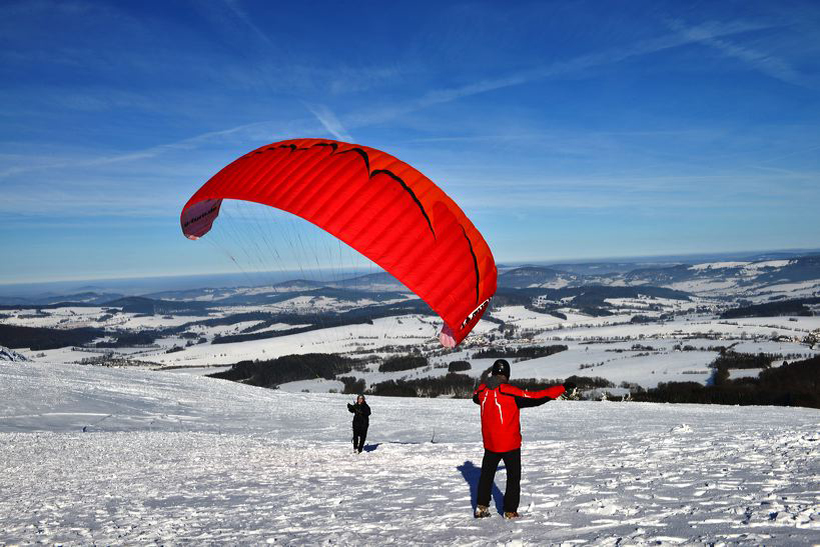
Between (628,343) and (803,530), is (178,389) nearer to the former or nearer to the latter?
(803,530)

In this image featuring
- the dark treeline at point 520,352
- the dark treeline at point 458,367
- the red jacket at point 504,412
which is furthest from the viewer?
the dark treeline at point 520,352

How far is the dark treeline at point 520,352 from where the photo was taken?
10231cm

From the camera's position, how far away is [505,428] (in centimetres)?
621

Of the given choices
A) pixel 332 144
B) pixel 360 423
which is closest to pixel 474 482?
pixel 360 423

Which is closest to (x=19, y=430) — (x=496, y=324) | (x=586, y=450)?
(x=586, y=450)

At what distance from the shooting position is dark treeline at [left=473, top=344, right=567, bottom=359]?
102312 mm

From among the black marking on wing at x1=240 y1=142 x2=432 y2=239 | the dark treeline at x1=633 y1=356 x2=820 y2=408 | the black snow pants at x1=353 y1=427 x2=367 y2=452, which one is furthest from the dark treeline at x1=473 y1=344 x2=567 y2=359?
the black marking on wing at x1=240 y1=142 x2=432 y2=239

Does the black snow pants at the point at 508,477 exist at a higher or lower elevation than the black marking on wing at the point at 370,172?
lower

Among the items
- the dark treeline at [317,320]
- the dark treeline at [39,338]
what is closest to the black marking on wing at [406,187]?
the dark treeline at [317,320]

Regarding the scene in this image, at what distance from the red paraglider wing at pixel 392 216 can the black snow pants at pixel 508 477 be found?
2952mm

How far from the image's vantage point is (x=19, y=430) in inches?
719

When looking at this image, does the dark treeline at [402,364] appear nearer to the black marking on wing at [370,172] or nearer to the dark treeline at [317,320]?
the dark treeline at [317,320]

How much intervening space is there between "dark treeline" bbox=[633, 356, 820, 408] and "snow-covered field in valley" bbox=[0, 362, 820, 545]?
66.4ft

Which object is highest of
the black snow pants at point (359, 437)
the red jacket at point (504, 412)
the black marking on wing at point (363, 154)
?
the black marking on wing at point (363, 154)
